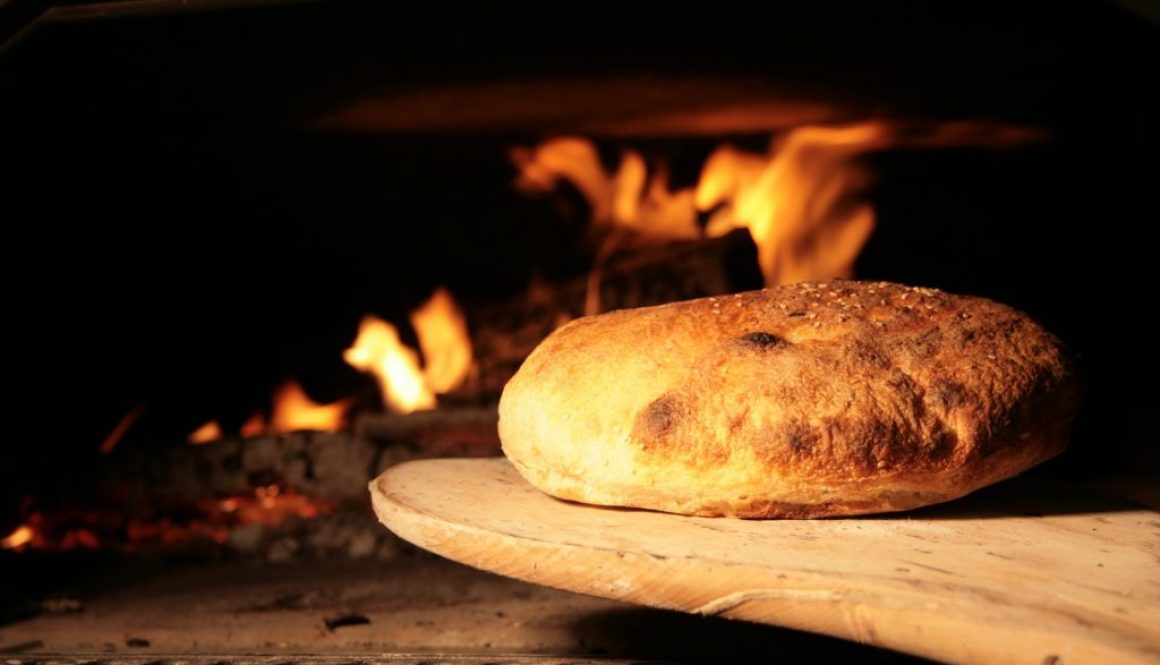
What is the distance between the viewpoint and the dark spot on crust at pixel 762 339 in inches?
49.6

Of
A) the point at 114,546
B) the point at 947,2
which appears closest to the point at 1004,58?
the point at 947,2

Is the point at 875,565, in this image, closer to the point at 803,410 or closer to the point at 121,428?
the point at 803,410

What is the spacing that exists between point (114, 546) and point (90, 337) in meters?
Result: 0.55

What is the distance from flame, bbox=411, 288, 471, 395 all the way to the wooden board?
117 cm

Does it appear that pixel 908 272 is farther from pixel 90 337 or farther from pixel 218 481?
pixel 90 337

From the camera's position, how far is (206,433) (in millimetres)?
2602

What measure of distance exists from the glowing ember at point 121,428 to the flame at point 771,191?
1.14 meters

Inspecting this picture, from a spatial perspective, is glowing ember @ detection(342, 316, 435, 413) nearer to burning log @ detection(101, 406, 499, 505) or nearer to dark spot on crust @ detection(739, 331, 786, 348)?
burning log @ detection(101, 406, 499, 505)

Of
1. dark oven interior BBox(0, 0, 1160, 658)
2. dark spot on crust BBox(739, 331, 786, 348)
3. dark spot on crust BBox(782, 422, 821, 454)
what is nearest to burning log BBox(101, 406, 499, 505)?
dark oven interior BBox(0, 0, 1160, 658)

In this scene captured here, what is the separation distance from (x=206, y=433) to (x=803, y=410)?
6.03 feet

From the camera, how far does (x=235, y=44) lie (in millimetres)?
2176

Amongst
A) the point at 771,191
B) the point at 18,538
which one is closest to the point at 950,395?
the point at 771,191

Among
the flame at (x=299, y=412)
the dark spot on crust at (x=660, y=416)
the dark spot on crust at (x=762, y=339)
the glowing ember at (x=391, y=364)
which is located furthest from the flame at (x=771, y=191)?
the dark spot on crust at (x=660, y=416)

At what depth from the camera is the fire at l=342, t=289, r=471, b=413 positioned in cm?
250
